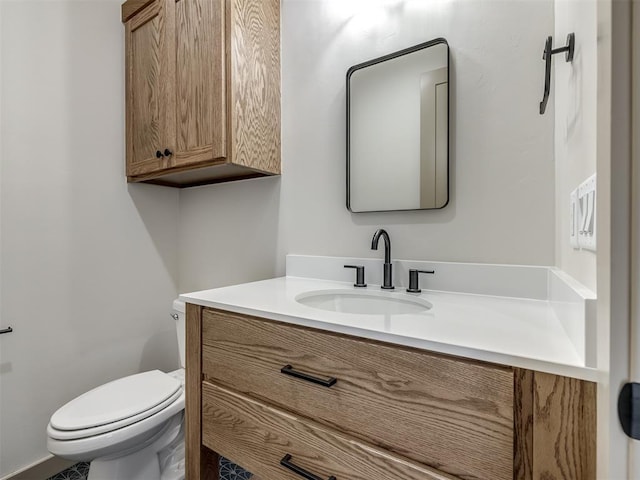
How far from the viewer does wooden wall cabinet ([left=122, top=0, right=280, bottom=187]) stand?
118 centimetres

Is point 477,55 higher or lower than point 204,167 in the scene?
higher

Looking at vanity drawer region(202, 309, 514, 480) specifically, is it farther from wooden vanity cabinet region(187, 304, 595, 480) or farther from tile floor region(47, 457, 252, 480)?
tile floor region(47, 457, 252, 480)

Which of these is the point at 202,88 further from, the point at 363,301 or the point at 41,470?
the point at 41,470

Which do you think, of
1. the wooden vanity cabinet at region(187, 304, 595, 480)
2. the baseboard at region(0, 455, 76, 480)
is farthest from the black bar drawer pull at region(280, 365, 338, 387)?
the baseboard at region(0, 455, 76, 480)

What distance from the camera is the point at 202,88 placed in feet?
4.01

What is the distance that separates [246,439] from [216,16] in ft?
4.75

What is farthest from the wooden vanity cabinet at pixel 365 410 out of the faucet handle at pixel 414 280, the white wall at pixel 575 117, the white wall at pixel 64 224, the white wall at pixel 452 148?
the white wall at pixel 64 224

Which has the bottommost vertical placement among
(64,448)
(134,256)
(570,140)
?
(64,448)

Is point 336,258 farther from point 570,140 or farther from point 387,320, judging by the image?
point 570,140

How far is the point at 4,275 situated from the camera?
1228 mm

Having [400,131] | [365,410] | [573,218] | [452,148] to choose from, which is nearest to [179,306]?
[365,410]

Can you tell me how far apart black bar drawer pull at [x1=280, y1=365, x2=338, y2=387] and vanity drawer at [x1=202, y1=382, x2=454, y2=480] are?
0.11m

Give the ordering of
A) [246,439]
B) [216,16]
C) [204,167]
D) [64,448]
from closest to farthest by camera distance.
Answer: [246,439], [64,448], [216,16], [204,167]

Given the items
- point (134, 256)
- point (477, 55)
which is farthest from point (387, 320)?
point (134, 256)
